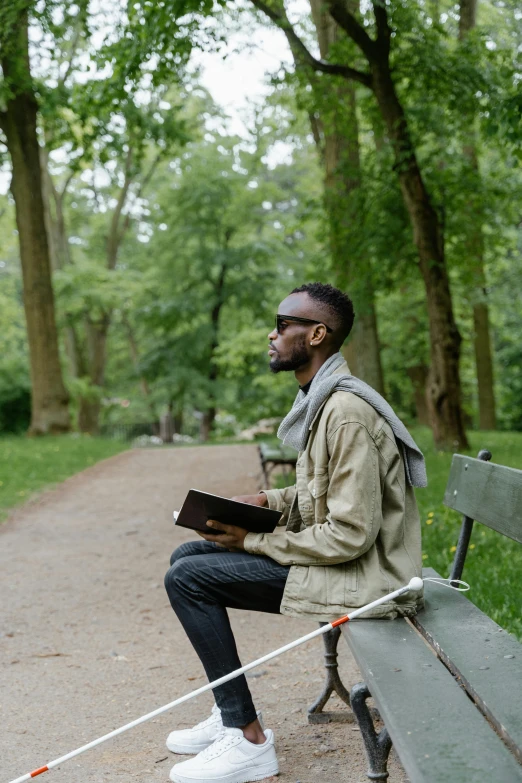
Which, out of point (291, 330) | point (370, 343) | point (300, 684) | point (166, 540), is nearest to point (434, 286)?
point (370, 343)

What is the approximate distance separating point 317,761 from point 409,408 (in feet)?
90.9

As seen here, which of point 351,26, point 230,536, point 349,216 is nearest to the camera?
point 230,536

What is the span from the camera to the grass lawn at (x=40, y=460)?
435 inches

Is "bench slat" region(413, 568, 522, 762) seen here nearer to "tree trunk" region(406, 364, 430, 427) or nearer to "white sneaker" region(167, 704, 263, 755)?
"white sneaker" region(167, 704, 263, 755)

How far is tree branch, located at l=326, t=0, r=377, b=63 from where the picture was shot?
31.1 feet

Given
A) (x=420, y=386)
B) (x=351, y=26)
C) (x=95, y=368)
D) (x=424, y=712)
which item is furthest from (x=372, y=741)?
(x=95, y=368)

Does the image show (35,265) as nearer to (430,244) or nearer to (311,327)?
(430,244)

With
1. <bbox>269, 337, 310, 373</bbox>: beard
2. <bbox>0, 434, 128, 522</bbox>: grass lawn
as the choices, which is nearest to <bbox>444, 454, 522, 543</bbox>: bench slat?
<bbox>269, 337, 310, 373</bbox>: beard

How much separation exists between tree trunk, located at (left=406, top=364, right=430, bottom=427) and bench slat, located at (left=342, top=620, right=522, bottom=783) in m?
23.5

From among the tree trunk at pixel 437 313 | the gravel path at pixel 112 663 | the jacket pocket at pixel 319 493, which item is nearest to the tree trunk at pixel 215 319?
the tree trunk at pixel 437 313

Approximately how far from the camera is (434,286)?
12.3m

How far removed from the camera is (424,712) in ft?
7.75

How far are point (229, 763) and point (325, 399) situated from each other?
1332 millimetres

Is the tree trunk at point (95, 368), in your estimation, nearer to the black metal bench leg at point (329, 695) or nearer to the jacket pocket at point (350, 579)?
the black metal bench leg at point (329, 695)
